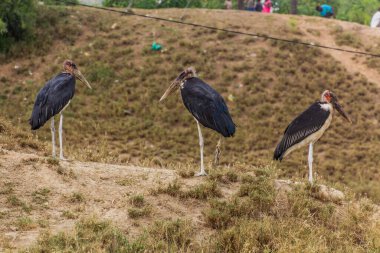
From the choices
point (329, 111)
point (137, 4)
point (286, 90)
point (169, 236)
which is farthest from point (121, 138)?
point (137, 4)

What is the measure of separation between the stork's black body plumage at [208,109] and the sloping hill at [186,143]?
1102mm

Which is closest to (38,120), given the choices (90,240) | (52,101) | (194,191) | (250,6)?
(52,101)

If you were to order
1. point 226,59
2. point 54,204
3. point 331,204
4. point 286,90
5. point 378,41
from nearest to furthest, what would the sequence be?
point 54,204 < point 331,204 < point 286,90 < point 226,59 < point 378,41

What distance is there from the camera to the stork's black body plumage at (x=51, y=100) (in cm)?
1336

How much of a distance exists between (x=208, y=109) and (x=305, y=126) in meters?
2.18

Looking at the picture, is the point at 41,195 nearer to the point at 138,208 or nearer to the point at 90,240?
the point at 138,208

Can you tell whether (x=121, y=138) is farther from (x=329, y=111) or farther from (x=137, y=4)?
(x=137, y=4)

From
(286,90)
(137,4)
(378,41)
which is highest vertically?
(137,4)

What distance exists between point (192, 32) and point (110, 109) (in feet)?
33.4

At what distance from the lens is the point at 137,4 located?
47469 millimetres

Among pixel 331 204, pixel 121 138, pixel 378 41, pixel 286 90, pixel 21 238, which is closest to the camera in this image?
pixel 21 238

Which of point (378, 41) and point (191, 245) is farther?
point (378, 41)

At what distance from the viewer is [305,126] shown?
1316 centimetres

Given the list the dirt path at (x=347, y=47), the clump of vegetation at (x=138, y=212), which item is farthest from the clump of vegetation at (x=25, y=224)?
the dirt path at (x=347, y=47)
